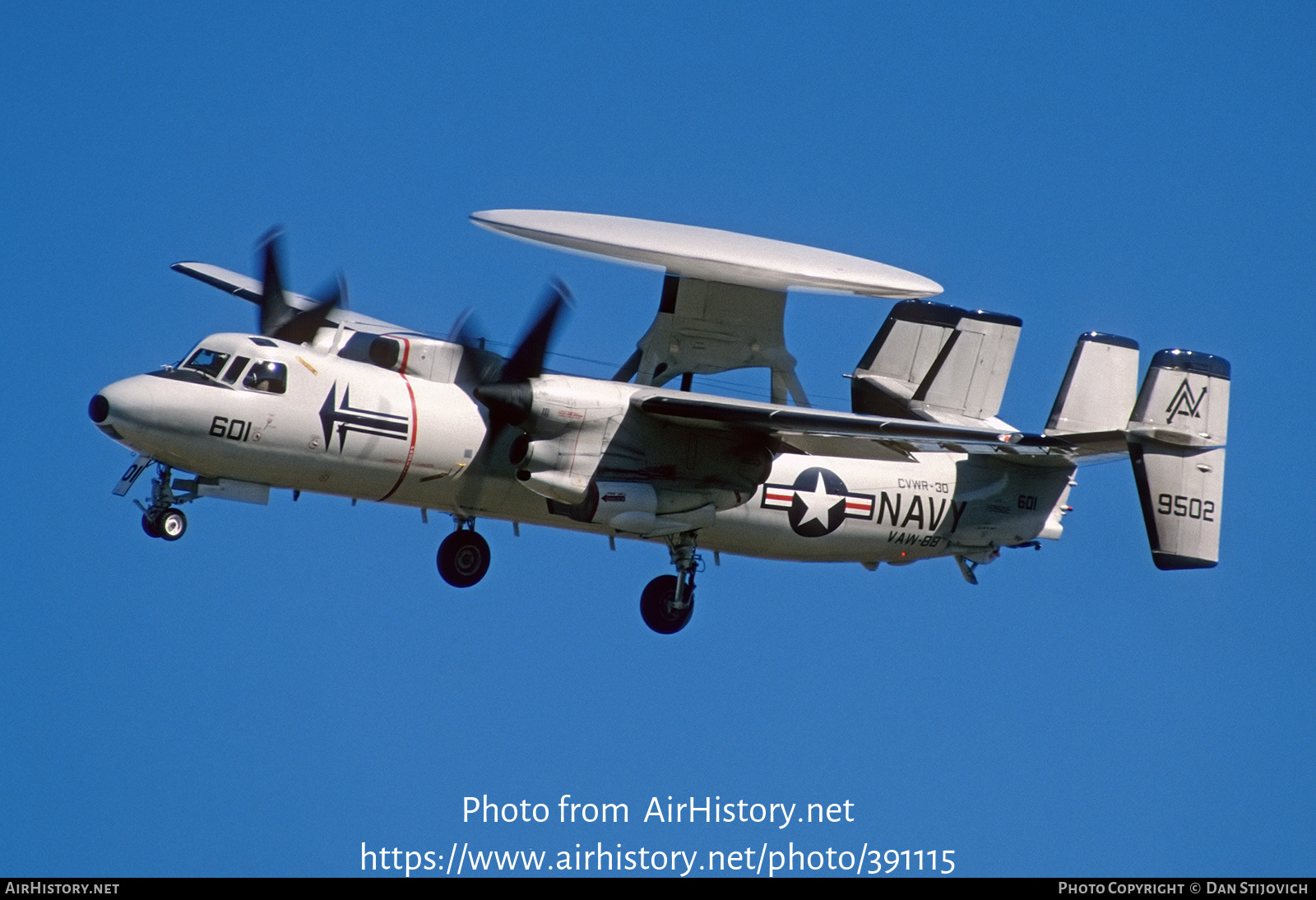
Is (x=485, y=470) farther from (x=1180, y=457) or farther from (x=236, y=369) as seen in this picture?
(x=1180, y=457)

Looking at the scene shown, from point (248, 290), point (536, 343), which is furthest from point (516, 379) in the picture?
point (248, 290)

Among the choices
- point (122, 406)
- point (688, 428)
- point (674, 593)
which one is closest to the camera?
point (122, 406)

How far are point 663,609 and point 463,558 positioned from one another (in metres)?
3.07

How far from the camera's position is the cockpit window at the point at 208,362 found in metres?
21.5

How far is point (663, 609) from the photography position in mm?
25141

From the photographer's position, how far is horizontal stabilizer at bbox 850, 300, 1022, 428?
2770cm

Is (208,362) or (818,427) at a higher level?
(208,362)

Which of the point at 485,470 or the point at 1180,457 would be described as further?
the point at 1180,457

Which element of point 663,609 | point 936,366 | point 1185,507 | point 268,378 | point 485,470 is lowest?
point 663,609

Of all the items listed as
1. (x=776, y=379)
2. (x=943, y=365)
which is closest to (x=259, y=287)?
(x=776, y=379)

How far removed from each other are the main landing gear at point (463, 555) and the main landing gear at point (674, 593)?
8.18 ft

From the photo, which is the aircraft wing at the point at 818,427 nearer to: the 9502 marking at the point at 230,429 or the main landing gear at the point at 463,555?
the main landing gear at the point at 463,555
